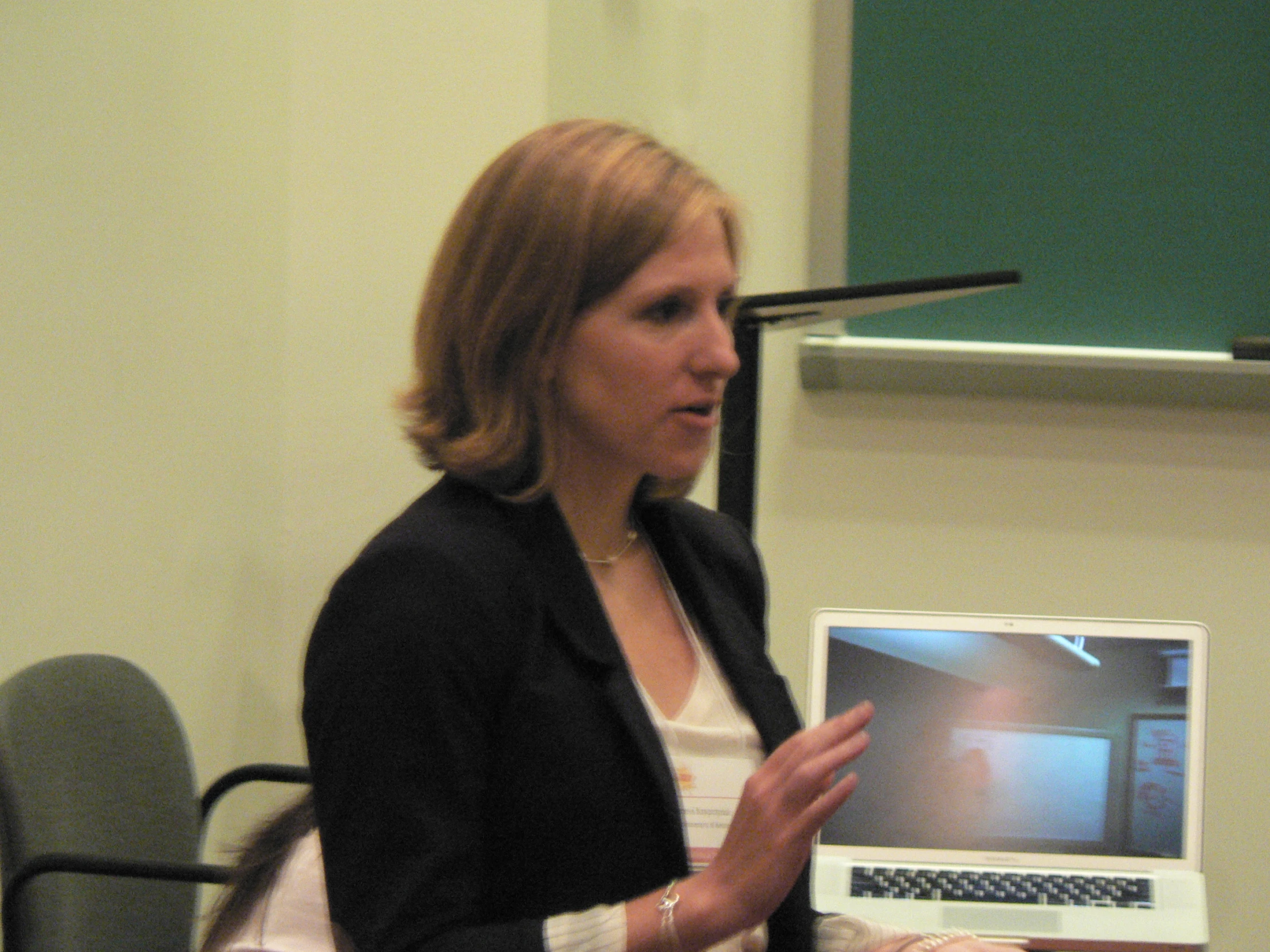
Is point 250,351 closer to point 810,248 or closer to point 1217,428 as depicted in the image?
point 810,248

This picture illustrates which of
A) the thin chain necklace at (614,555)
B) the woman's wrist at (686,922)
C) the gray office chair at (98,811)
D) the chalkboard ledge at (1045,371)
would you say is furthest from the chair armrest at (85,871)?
Result: the chalkboard ledge at (1045,371)

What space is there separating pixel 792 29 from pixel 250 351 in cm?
121

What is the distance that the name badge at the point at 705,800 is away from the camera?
1.01 meters

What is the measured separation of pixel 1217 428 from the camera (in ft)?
7.79

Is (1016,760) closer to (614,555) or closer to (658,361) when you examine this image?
(614,555)

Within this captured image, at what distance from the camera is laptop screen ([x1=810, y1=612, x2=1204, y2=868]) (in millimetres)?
1748

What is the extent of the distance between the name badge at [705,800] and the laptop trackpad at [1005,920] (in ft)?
2.51

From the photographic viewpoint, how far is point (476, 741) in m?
0.90

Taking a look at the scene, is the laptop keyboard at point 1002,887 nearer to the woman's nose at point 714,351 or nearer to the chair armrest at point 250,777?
the chair armrest at point 250,777

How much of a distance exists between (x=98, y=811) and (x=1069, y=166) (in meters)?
1.92

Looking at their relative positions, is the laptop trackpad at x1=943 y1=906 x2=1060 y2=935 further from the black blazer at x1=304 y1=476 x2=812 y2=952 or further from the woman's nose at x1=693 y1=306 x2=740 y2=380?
the woman's nose at x1=693 y1=306 x2=740 y2=380

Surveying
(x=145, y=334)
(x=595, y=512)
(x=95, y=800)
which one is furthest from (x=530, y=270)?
(x=145, y=334)

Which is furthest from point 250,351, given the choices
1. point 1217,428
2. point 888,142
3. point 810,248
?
point 1217,428

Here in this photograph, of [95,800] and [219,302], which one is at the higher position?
[219,302]
